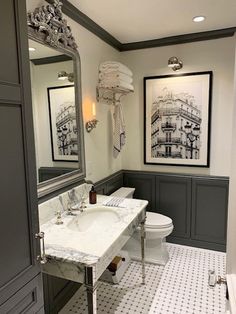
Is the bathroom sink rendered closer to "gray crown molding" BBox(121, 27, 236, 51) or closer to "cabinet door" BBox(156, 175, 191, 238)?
"cabinet door" BBox(156, 175, 191, 238)

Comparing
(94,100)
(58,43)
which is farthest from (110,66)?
(58,43)

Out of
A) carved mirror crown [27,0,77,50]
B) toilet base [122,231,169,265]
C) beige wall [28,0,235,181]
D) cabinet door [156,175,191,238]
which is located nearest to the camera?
carved mirror crown [27,0,77,50]

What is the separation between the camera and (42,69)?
1854 millimetres

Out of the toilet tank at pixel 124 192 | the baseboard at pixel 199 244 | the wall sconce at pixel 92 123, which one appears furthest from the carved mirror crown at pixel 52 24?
the baseboard at pixel 199 244

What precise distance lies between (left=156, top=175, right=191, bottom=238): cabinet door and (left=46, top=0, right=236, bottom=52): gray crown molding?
5.24ft

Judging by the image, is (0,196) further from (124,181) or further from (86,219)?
(124,181)

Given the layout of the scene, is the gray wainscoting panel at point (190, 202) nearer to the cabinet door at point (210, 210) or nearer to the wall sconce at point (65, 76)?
the cabinet door at point (210, 210)

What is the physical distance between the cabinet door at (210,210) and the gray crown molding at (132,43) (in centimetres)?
161

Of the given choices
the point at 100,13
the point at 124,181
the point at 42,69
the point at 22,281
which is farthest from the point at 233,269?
the point at 124,181

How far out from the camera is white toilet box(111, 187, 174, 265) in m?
2.64

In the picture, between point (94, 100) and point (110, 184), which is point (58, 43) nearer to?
point (94, 100)

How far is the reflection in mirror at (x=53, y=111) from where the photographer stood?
1831mm

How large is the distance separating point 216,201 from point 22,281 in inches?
96.0

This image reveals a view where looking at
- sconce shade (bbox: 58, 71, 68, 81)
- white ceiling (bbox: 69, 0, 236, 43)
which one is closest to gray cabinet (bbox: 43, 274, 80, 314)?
sconce shade (bbox: 58, 71, 68, 81)
